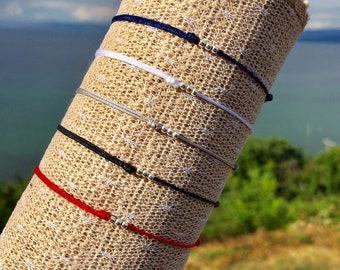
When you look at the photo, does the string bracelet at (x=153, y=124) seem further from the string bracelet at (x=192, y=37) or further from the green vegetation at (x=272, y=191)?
the green vegetation at (x=272, y=191)

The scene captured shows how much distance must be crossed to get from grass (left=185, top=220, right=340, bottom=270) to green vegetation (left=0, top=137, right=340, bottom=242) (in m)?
0.14

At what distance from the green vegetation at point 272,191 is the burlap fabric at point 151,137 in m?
2.11

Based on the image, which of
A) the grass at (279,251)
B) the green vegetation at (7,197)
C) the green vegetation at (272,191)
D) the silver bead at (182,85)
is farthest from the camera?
the green vegetation at (272,191)

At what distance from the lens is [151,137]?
15.8 inches

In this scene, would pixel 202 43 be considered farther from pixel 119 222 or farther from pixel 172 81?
pixel 119 222

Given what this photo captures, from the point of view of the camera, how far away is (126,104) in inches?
16.0

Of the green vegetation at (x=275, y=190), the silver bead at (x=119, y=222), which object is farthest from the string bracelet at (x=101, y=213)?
the green vegetation at (x=275, y=190)

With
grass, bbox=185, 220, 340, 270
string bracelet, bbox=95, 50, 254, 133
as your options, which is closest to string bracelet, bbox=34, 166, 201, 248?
string bracelet, bbox=95, 50, 254, 133

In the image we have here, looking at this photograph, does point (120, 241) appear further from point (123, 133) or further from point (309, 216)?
point (309, 216)

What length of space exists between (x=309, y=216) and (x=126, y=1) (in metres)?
2.75

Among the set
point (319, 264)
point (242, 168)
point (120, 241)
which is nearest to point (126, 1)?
point (120, 241)

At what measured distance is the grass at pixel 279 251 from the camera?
229 cm

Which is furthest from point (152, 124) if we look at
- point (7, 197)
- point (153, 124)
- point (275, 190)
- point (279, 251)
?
point (275, 190)

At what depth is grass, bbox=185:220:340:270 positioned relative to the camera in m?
2.29
